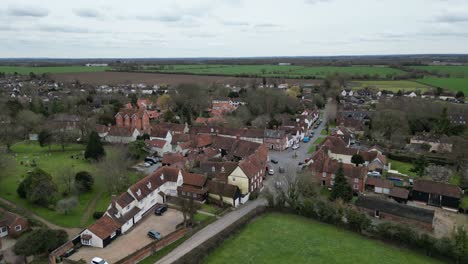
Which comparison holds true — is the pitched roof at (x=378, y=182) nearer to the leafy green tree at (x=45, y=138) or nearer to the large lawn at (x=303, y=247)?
the large lawn at (x=303, y=247)

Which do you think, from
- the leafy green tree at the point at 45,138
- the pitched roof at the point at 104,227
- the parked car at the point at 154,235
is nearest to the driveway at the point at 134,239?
the parked car at the point at 154,235

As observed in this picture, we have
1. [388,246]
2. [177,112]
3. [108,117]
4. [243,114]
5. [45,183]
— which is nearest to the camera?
[388,246]

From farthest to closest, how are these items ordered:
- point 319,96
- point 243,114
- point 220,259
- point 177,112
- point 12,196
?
point 319,96
point 177,112
point 243,114
point 12,196
point 220,259

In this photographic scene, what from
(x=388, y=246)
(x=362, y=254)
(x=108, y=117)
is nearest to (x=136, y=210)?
(x=362, y=254)

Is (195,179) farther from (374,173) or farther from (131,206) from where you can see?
(374,173)

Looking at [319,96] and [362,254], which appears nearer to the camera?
[362,254]

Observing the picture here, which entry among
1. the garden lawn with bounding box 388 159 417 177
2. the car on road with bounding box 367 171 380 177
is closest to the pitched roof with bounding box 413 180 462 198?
the car on road with bounding box 367 171 380 177

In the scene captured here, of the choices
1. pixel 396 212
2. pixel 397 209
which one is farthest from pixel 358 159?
pixel 396 212

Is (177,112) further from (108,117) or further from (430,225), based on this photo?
(430,225)
